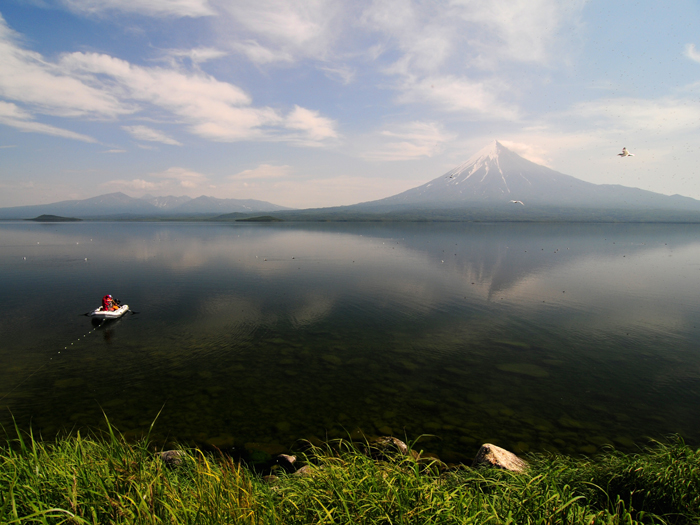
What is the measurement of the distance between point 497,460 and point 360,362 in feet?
35.3

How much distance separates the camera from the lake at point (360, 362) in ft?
46.9

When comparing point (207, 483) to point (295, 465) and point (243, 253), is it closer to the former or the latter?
point (295, 465)

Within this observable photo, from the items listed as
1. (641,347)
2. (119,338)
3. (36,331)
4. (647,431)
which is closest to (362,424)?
(647,431)

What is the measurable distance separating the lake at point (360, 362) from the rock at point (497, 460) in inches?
71.2

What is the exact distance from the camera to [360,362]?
20.3 metres

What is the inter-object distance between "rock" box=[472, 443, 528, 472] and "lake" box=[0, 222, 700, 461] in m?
1.81

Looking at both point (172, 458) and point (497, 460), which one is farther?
point (172, 458)

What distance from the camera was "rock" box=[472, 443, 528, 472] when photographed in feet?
33.4

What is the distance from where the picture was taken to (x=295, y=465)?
11.5 metres

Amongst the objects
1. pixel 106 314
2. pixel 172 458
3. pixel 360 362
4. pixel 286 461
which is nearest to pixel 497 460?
pixel 286 461

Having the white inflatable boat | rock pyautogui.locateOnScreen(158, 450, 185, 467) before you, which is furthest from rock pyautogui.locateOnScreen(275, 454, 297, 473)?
the white inflatable boat

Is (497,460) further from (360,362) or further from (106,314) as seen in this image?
(106,314)

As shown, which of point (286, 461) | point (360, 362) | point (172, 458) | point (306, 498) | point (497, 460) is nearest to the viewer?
point (306, 498)

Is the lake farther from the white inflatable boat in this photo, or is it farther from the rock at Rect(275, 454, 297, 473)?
the rock at Rect(275, 454, 297, 473)
